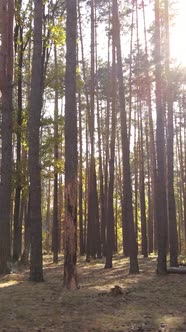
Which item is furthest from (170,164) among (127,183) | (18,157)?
(18,157)

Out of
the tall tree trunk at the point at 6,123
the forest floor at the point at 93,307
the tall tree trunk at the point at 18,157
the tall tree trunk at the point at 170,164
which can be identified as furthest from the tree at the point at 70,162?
the tall tree trunk at the point at 18,157

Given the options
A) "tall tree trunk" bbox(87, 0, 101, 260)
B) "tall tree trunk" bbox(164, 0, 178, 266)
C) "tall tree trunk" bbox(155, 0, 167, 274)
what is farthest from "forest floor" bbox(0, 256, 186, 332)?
"tall tree trunk" bbox(87, 0, 101, 260)

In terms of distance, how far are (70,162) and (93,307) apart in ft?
10.6

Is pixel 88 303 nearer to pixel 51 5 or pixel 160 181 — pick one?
pixel 160 181

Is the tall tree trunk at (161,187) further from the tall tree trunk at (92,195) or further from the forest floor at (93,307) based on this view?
the tall tree trunk at (92,195)

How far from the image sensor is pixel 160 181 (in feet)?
43.3

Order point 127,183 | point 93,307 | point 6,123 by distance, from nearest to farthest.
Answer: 1. point 93,307
2. point 6,123
3. point 127,183

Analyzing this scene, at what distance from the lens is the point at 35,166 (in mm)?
10938

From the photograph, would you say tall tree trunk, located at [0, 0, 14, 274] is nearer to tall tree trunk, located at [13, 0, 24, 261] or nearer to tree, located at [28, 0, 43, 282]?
tree, located at [28, 0, 43, 282]

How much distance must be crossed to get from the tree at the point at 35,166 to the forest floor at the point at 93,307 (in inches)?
24.6

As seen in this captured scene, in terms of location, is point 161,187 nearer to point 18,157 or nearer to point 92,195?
point 18,157

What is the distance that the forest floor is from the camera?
626 centimetres

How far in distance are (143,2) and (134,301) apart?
12937 mm

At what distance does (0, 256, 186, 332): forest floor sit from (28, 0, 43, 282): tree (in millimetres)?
624
